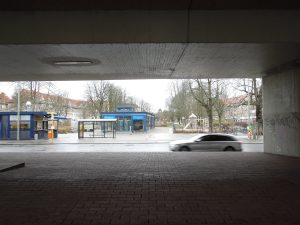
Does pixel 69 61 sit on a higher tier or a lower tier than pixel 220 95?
lower

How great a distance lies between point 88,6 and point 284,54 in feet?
24.1

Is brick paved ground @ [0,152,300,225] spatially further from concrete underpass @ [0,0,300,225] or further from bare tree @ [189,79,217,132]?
bare tree @ [189,79,217,132]

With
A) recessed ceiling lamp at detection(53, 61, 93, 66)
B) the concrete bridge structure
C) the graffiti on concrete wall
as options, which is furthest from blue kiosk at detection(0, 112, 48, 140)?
the concrete bridge structure

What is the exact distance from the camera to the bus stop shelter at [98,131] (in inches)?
1571

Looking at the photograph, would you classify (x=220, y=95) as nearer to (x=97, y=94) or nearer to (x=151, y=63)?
(x=97, y=94)

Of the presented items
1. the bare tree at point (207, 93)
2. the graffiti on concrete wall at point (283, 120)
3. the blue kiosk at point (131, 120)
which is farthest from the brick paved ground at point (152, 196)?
the blue kiosk at point (131, 120)

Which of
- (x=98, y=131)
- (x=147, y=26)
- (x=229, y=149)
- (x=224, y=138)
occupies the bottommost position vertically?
(x=229, y=149)

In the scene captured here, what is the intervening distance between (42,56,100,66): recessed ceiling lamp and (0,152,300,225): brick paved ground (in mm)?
4041

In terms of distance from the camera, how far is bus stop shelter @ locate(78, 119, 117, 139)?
39906 millimetres

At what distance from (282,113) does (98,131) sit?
47443 mm

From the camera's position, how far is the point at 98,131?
60.3m

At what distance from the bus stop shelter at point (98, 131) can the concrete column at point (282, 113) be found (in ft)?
80.4

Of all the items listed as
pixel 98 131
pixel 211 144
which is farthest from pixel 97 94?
pixel 211 144

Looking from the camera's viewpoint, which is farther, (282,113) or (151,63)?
(282,113)
